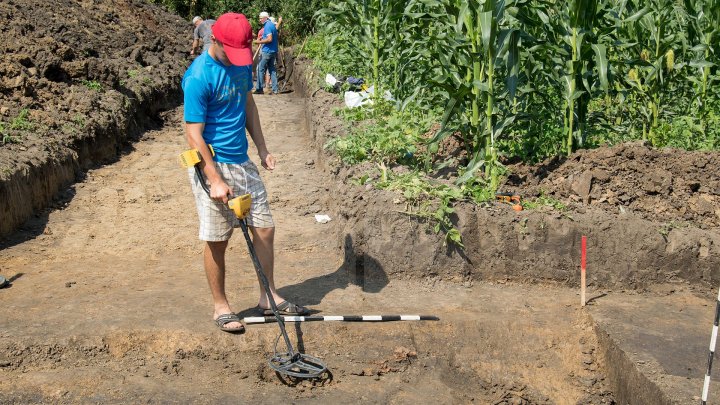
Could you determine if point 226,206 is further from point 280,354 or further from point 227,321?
point 280,354

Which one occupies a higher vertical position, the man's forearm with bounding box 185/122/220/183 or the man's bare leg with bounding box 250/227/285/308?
the man's forearm with bounding box 185/122/220/183

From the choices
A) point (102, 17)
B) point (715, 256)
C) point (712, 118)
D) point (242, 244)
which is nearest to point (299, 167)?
point (242, 244)

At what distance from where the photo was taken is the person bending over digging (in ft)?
17.4

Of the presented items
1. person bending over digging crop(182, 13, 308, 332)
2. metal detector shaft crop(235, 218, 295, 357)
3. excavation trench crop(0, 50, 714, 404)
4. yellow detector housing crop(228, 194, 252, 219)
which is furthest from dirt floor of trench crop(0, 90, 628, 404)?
yellow detector housing crop(228, 194, 252, 219)

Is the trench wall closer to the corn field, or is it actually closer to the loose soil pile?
the corn field

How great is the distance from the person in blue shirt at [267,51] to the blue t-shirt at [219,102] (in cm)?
1144

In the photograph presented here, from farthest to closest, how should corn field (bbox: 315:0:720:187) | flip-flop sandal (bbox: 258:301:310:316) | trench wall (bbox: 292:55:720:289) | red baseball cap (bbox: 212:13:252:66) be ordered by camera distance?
corn field (bbox: 315:0:720:187) < trench wall (bbox: 292:55:720:289) < flip-flop sandal (bbox: 258:301:310:316) < red baseball cap (bbox: 212:13:252:66)

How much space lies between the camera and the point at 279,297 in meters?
6.05

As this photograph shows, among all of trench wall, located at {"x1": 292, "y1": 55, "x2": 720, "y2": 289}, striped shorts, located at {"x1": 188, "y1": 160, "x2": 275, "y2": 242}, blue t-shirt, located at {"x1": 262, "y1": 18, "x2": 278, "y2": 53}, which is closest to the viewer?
striped shorts, located at {"x1": 188, "y1": 160, "x2": 275, "y2": 242}

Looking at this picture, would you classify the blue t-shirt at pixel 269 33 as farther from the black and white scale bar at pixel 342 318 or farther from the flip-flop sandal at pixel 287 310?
the black and white scale bar at pixel 342 318

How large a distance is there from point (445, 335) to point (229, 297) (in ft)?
5.63

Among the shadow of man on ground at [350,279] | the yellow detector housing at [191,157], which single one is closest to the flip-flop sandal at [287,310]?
the shadow of man on ground at [350,279]

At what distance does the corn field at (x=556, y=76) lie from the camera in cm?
731

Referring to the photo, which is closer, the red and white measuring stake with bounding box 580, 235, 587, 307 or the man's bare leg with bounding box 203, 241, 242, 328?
the man's bare leg with bounding box 203, 241, 242, 328
